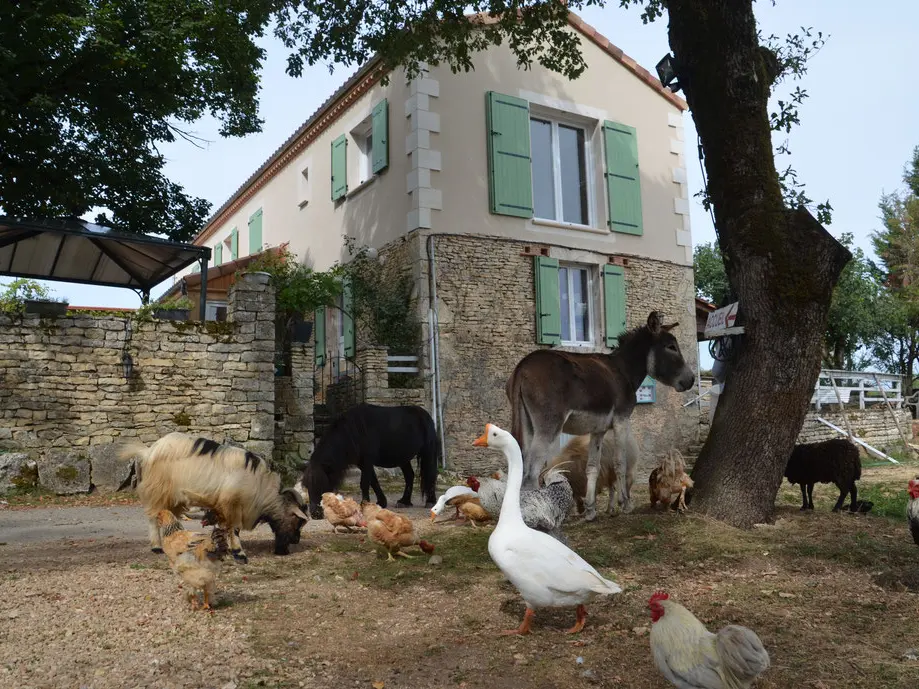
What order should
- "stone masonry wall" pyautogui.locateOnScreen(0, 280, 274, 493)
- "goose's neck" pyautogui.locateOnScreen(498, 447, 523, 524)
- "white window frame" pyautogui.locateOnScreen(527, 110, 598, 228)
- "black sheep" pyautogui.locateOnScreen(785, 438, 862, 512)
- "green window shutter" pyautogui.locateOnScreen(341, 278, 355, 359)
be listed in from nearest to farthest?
"goose's neck" pyautogui.locateOnScreen(498, 447, 523, 524)
"black sheep" pyautogui.locateOnScreen(785, 438, 862, 512)
"stone masonry wall" pyautogui.locateOnScreen(0, 280, 274, 493)
"green window shutter" pyautogui.locateOnScreen(341, 278, 355, 359)
"white window frame" pyautogui.locateOnScreen(527, 110, 598, 228)

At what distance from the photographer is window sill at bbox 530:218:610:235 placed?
50.0ft

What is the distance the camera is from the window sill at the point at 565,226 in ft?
50.0

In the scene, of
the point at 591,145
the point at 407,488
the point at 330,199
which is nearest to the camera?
the point at 407,488

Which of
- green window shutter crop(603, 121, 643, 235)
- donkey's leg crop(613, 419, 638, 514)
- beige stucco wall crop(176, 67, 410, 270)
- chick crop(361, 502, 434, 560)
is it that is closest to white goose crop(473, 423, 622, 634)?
chick crop(361, 502, 434, 560)

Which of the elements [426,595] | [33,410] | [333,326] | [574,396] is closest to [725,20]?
[574,396]

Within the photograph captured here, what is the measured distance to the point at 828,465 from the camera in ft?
24.7

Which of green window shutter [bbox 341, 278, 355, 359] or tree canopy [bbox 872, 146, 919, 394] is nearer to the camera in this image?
green window shutter [bbox 341, 278, 355, 359]

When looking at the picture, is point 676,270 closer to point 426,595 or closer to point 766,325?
point 766,325

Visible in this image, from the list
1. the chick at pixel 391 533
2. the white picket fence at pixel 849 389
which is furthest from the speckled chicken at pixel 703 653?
the white picket fence at pixel 849 389

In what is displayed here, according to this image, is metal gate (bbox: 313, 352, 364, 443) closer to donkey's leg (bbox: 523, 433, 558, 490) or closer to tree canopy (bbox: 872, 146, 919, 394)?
A: donkey's leg (bbox: 523, 433, 558, 490)

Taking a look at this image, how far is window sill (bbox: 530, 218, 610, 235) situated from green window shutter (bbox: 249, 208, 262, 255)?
987 centimetres

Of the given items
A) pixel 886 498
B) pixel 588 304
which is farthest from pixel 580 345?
pixel 886 498

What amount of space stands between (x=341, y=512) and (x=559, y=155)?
10947 millimetres

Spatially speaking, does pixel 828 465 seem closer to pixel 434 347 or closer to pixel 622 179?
pixel 434 347
